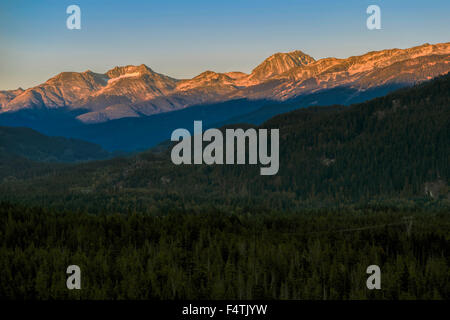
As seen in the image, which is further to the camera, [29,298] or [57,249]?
[57,249]

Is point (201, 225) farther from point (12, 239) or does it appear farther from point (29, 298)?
point (29, 298)

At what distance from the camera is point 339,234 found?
291ft
